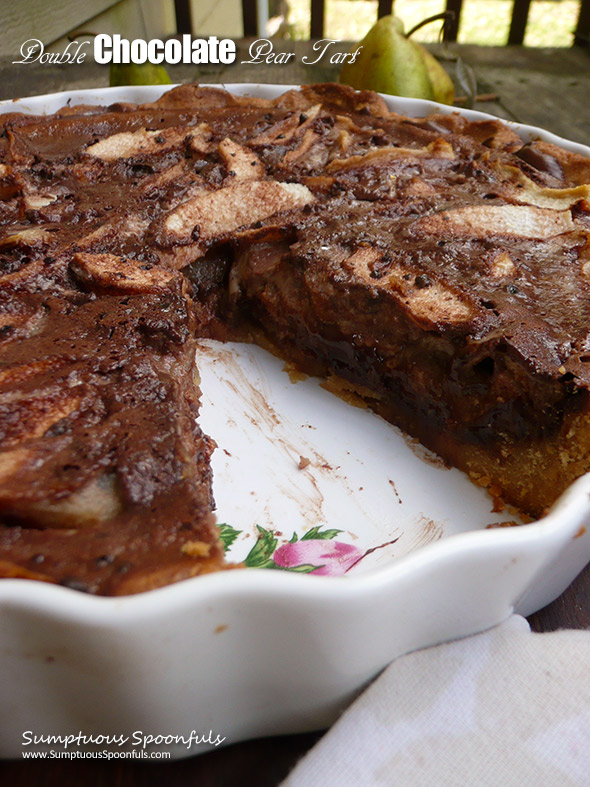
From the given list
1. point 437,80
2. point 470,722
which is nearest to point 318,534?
point 470,722

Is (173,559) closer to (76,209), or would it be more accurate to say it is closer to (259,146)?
(76,209)

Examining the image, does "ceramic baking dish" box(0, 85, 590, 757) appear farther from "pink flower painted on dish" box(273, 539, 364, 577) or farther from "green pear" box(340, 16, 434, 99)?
"green pear" box(340, 16, 434, 99)

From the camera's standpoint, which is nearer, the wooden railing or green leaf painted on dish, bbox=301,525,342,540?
green leaf painted on dish, bbox=301,525,342,540

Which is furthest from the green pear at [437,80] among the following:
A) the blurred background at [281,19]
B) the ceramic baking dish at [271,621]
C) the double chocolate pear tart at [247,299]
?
the ceramic baking dish at [271,621]

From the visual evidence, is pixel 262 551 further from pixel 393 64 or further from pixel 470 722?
pixel 393 64

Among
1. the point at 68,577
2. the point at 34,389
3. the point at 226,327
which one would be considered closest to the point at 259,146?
the point at 226,327

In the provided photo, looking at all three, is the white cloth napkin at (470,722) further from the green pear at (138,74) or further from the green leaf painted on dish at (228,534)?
the green pear at (138,74)

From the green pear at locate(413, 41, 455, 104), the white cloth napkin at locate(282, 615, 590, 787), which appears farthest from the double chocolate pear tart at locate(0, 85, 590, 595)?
the green pear at locate(413, 41, 455, 104)

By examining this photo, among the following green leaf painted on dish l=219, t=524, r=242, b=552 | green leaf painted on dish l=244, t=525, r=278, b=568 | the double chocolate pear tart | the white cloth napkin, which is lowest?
green leaf painted on dish l=244, t=525, r=278, b=568

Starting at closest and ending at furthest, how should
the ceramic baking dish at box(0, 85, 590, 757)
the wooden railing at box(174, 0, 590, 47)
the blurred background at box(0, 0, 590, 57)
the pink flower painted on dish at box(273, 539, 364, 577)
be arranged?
the ceramic baking dish at box(0, 85, 590, 757) → the pink flower painted on dish at box(273, 539, 364, 577) → the blurred background at box(0, 0, 590, 57) → the wooden railing at box(174, 0, 590, 47)
